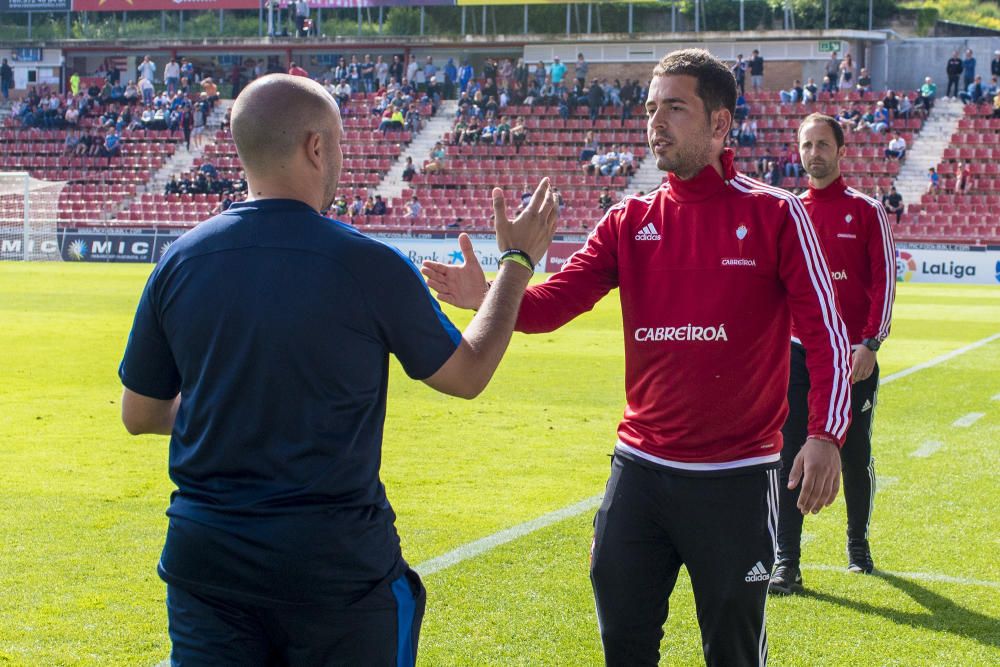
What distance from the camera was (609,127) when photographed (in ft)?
145

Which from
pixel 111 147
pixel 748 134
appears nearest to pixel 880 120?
pixel 748 134

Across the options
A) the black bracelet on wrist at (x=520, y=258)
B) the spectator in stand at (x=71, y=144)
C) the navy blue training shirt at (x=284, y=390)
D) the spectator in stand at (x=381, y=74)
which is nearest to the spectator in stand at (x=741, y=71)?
the spectator in stand at (x=381, y=74)

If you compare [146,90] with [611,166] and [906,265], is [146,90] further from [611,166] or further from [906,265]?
[906,265]

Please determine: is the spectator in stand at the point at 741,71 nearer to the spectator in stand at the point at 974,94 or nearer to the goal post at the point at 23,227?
the spectator in stand at the point at 974,94

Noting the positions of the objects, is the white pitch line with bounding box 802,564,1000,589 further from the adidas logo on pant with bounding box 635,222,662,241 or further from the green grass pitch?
the adidas logo on pant with bounding box 635,222,662,241

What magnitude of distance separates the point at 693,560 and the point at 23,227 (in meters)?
36.8

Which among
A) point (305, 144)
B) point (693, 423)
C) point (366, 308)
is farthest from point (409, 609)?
point (693, 423)

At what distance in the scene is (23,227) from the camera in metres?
37.3

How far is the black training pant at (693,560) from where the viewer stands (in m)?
3.71

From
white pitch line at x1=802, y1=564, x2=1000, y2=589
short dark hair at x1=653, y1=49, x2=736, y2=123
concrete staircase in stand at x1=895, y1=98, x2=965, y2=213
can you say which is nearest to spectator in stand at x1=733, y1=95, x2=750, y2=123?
concrete staircase in stand at x1=895, y1=98, x2=965, y2=213

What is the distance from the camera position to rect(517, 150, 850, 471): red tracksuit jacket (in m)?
3.80

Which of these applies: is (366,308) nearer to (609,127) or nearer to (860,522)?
(860,522)

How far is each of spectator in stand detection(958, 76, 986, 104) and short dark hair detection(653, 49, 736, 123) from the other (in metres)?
40.9

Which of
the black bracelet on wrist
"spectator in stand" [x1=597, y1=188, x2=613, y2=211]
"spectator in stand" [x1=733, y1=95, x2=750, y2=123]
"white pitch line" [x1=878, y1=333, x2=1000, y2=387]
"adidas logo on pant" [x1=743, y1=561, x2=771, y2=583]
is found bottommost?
"white pitch line" [x1=878, y1=333, x2=1000, y2=387]
